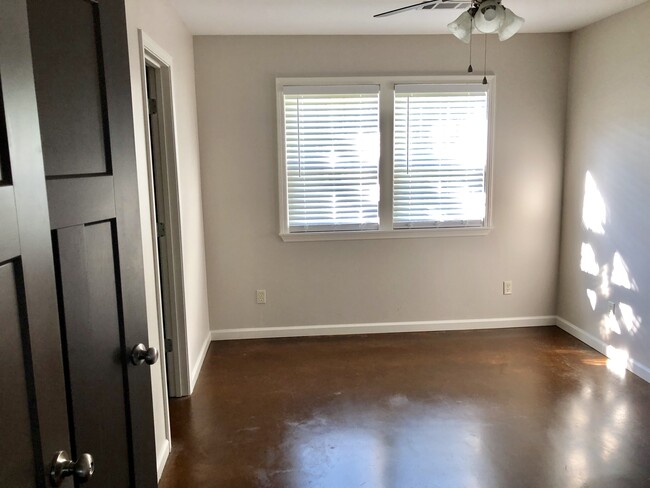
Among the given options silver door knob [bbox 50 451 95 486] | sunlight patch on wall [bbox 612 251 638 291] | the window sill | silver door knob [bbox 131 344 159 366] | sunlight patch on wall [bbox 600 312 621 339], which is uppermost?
the window sill

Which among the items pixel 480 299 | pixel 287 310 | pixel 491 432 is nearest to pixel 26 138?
pixel 491 432

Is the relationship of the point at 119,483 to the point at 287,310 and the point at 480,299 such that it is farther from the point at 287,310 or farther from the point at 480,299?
the point at 480,299

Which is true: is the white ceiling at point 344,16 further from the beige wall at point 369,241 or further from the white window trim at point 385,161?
the white window trim at point 385,161

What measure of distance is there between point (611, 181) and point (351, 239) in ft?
6.69

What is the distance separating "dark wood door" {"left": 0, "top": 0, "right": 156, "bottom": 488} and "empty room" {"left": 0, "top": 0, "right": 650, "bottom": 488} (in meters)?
0.01

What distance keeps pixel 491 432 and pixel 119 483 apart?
206 cm

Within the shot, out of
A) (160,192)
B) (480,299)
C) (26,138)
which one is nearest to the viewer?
(26,138)

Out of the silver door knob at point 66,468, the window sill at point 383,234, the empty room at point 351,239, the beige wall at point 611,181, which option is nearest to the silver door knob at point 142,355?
the empty room at point 351,239

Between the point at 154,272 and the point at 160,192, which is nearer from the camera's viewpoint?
the point at 154,272

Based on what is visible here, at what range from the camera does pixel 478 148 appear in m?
4.05

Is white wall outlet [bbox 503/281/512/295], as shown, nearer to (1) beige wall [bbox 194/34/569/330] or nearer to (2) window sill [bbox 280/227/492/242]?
(1) beige wall [bbox 194/34/569/330]

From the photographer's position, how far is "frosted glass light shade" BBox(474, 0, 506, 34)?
88.8 inches

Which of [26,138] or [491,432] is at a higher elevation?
[26,138]

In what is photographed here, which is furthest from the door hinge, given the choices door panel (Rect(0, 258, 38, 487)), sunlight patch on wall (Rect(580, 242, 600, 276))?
sunlight patch on wall (Rect(580, 242, 600, 276))
